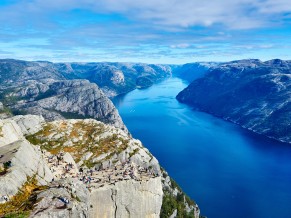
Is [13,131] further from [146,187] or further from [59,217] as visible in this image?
[59,217]

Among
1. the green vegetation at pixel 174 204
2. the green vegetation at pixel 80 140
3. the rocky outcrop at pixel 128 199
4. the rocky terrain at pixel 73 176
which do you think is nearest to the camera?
the rocky terrain at pixel 73 176

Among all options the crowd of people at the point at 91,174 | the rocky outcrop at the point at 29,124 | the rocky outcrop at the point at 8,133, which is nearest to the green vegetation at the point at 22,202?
the crowd of people at the point at 91,174

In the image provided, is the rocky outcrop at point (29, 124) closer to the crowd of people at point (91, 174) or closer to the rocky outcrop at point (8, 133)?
the rocky outcrop at point (8, 133)

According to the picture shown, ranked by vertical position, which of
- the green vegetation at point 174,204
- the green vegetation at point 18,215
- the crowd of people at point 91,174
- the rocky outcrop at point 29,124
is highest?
the green vegetation at point 18,215

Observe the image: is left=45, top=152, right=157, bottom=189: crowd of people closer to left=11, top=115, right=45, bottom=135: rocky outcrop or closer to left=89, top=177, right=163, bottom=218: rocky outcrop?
left=89, top=177, right=163, bottom=218: rocky outcrop

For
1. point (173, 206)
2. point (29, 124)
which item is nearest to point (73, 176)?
point (29, 124)

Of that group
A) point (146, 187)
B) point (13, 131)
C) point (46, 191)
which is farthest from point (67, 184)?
point (13, 131)

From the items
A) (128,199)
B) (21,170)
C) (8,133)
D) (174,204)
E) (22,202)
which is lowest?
(174,204)

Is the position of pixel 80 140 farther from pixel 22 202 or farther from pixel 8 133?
pixel 22 202
